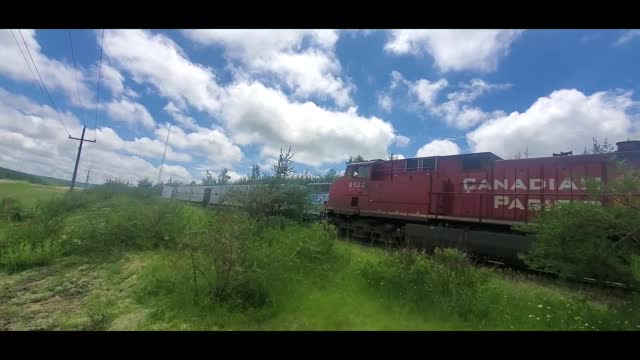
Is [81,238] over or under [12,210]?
under

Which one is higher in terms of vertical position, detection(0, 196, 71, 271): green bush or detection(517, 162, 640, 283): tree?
detection(517, 162, 640, 283): tree

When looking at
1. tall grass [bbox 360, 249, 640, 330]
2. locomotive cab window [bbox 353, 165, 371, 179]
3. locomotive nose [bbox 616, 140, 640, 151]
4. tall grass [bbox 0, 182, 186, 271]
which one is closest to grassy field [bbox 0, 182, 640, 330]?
tall grass [bbox 360, 249, 640, 330]

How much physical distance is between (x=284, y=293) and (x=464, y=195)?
914 cm

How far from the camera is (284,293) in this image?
242 inches

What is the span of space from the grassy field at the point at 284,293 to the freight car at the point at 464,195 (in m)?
2.48

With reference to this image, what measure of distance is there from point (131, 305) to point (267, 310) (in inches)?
109

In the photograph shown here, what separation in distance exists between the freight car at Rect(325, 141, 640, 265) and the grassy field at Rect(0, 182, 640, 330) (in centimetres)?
248

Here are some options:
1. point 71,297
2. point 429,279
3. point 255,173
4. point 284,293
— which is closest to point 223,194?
point 255,173

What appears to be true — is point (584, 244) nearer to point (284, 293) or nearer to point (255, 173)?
point (284, 293)

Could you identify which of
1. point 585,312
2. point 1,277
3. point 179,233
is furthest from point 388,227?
point 1,277

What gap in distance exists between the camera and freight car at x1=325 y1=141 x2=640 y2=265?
33.8 feet

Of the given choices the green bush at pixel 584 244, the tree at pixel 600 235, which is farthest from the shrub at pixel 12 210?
the tree at pixel 600 235

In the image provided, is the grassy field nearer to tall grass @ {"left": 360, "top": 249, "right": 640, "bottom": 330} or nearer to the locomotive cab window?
tall grass @ {"left": 360, "top": 249, "right": 640, "bottom": 330}

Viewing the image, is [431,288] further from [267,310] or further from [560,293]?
[560,293]
